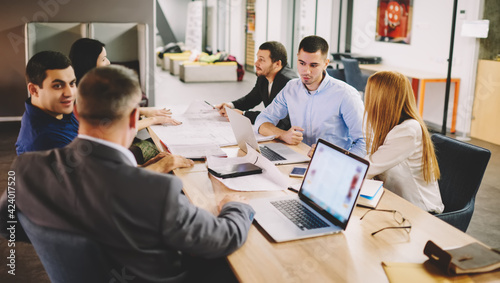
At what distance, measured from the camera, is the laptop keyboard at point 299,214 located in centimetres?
168

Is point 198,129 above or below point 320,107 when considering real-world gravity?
below

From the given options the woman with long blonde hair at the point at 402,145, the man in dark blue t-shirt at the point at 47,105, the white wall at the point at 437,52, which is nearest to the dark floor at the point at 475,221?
the white wall at the point at 437,52

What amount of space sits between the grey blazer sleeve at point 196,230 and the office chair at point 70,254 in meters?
0.19

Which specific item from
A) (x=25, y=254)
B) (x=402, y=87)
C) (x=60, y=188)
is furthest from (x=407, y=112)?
(x=25, y=254)

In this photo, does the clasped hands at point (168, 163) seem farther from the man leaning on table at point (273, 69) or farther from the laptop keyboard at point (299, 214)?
the man leaning on table at point (273, 69)

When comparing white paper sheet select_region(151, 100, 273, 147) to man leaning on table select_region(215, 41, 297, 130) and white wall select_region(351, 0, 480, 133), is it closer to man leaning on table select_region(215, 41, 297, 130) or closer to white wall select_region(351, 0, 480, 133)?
man leaning on table select_region(215, 41, 297, 130)

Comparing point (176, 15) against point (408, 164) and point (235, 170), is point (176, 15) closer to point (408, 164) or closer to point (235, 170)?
point (235, 170)

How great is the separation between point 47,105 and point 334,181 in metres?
1.40

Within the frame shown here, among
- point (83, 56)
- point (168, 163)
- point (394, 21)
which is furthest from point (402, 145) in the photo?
point (394, 21)

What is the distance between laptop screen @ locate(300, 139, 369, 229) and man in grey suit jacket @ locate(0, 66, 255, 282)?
18.6 inches

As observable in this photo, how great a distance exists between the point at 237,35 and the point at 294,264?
528 inches

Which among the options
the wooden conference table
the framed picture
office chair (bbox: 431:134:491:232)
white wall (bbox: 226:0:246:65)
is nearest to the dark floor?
office chair (bbox: 431:134:491:232)

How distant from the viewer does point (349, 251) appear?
1.52 m

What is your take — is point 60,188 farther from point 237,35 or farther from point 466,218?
point 237,35
